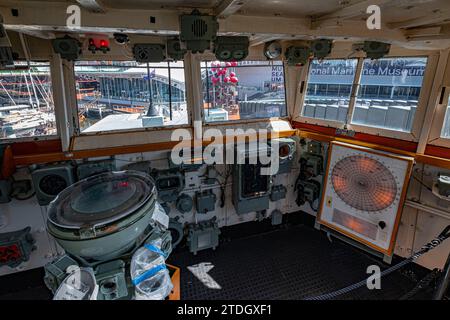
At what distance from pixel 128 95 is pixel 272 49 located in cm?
A: 194

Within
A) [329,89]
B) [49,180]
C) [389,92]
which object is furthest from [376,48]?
[49,180]

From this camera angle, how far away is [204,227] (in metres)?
3.71

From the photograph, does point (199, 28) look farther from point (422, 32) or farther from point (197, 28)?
point (422, 32)

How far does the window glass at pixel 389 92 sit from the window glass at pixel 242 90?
1.19m

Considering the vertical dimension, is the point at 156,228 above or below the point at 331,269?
above

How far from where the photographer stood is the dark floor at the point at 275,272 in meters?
3.10

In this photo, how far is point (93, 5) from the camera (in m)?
1.63

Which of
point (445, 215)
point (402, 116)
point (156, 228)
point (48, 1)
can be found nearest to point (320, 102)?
point (402, 116)

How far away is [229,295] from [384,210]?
206 cm

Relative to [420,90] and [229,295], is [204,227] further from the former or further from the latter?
[420,90]

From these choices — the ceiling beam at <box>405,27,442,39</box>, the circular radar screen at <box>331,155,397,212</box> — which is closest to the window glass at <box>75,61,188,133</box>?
the circular radar screen at <box>331,155,397,212</box>

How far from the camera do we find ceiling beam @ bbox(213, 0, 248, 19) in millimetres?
1653
